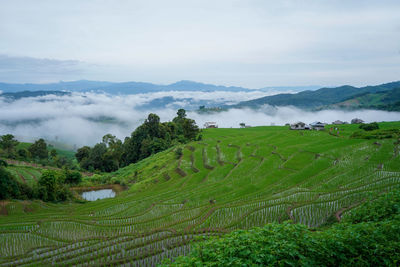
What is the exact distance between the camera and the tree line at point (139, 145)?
7294 centimetres

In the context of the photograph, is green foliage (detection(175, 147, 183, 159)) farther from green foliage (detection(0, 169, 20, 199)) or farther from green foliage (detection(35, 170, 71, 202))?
green foliage (detection(0, 169, 20, 199))

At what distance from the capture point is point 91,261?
11883 mm

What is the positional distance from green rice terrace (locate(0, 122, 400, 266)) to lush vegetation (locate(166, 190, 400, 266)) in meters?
2.70

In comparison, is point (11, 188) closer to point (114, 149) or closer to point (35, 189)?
point (35, 189)

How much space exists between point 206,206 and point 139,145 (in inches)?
2272

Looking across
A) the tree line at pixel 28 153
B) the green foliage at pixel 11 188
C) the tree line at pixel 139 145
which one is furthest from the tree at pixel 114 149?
the green foliage at pixel 11 188

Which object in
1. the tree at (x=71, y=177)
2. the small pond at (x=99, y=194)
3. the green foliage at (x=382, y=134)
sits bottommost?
the small pond at (x=99, y=194)

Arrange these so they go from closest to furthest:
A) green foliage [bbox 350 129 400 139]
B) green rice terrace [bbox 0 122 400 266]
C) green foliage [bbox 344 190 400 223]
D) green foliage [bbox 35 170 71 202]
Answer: green foliage [bbox 344 190 400 223] < green rice terrace [bbox 0 122 400 266] < green foliage [bbox 35 170 71 202] < green foliage [bbox 350 129 400 139]

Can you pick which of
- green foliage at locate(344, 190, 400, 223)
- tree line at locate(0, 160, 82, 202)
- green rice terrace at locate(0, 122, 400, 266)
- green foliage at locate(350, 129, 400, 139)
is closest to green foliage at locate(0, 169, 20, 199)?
tree line at locate(0, 160, 82, 202)

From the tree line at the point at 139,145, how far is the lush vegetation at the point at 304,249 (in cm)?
6231

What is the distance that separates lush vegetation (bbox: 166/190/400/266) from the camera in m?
7.07

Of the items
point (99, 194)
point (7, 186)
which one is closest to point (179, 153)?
point (99, 194)

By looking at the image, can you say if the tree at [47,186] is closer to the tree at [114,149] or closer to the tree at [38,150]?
the tree at [114,149]

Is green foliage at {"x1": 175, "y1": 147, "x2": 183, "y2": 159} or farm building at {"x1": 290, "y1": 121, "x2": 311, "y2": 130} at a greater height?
farm building at {"x1": 290, "y1": 121, "x2": 311, "y2": 130}
